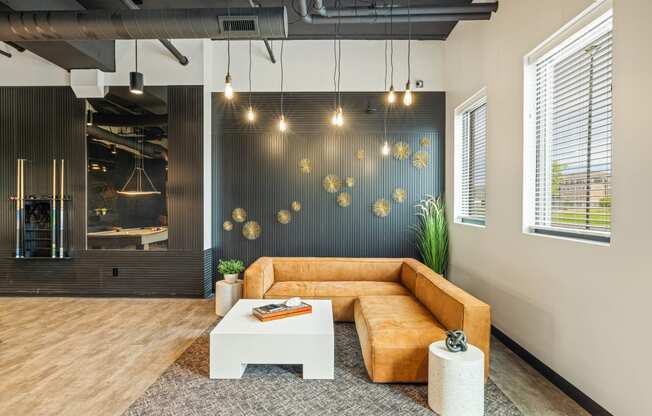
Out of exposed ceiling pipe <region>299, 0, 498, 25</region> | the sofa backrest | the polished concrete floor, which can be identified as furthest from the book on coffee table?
exposed ceiling pipe <region>299, 0, 498, 25</region>

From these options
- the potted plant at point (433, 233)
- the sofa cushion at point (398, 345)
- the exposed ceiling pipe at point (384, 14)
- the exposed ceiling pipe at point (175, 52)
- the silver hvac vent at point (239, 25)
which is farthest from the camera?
the potted plant at point (433, 233)

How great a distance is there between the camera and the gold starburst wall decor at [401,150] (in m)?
5.26

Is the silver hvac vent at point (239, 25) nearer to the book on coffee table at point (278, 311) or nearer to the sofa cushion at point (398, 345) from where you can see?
the book on coffee table at point (278, 311)

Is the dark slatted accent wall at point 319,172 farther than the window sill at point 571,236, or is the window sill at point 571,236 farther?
the dark slatted accent wall at point 319,172

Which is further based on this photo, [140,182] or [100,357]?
[140,182]

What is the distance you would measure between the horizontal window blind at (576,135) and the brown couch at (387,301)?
98 cm

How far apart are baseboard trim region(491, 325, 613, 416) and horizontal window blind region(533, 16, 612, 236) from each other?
1104 mm

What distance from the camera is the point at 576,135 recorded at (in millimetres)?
2592

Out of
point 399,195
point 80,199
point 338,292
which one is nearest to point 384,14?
point 399,195

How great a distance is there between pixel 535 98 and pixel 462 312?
2.01m

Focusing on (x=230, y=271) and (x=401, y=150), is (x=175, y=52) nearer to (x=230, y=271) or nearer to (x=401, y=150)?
(x=230, y=271)

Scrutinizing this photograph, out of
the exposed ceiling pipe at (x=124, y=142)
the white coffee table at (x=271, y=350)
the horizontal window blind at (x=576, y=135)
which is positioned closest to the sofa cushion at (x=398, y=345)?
the white coffee table at (x=271, y=350)

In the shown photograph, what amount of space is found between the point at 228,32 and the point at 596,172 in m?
3.33

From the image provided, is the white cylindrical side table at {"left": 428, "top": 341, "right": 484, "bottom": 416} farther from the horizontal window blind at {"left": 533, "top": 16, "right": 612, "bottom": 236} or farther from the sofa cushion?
the horizontal window blind at {"left": 533, "top": 16, "right": 612, "bottom": 236}
